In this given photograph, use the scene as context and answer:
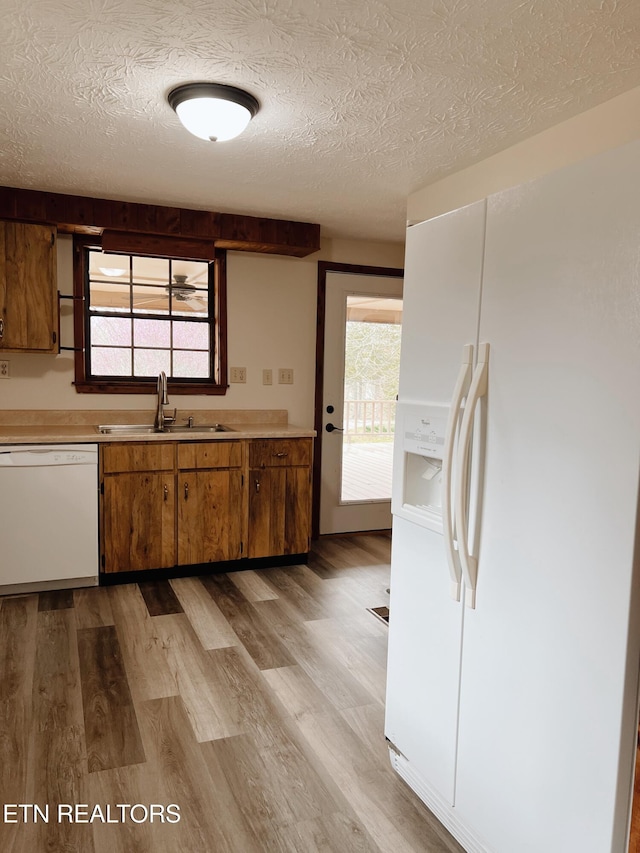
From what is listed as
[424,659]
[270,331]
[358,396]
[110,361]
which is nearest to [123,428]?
[110,361]

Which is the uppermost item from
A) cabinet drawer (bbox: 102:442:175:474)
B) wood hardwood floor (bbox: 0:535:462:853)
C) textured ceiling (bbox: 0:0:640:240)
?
textured ceiling (bbox: 0:0:640:240)

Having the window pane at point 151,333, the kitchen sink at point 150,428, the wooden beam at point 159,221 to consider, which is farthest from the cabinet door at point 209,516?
the wooden beam at point 159,221

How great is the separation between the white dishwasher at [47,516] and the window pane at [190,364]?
3.20ft

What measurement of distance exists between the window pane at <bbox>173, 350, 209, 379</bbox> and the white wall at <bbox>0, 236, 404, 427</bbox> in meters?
0.17

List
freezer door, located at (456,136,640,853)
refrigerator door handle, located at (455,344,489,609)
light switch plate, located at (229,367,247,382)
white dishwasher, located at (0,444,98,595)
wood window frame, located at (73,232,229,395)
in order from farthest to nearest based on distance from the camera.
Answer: light switch plate, located at (229,367,247,382)
wood window frame, located at (73,232,229,395)
white dishwasher, located at (0,444,98,595)
refrigerator door handle, located at (455,344,489,609)
freezer door, located at (456,136,640,853)

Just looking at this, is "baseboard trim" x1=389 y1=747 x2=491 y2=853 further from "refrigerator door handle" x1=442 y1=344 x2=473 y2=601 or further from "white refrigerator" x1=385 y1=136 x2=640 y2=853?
"refrigerator door handle" x1=442 y1=344 x2=473 y2=601

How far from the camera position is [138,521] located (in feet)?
12.1

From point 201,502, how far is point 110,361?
3.78 ft

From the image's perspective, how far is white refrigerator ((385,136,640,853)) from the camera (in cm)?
124

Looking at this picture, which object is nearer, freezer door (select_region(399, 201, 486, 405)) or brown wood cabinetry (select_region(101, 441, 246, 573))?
freezer door (select_region(399, 201, 486, 405))

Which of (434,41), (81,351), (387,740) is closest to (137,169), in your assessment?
(81,351)

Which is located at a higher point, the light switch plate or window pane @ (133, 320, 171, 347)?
window pane @ (133, 320, 171, 347)

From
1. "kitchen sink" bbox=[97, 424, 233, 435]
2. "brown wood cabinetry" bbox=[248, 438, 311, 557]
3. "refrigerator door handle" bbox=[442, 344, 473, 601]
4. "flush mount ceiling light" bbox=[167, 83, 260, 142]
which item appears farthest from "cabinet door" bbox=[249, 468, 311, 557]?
"refrigerator door handle" bbox=[442, 344, 473, 601]

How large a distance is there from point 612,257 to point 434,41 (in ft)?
3.42
